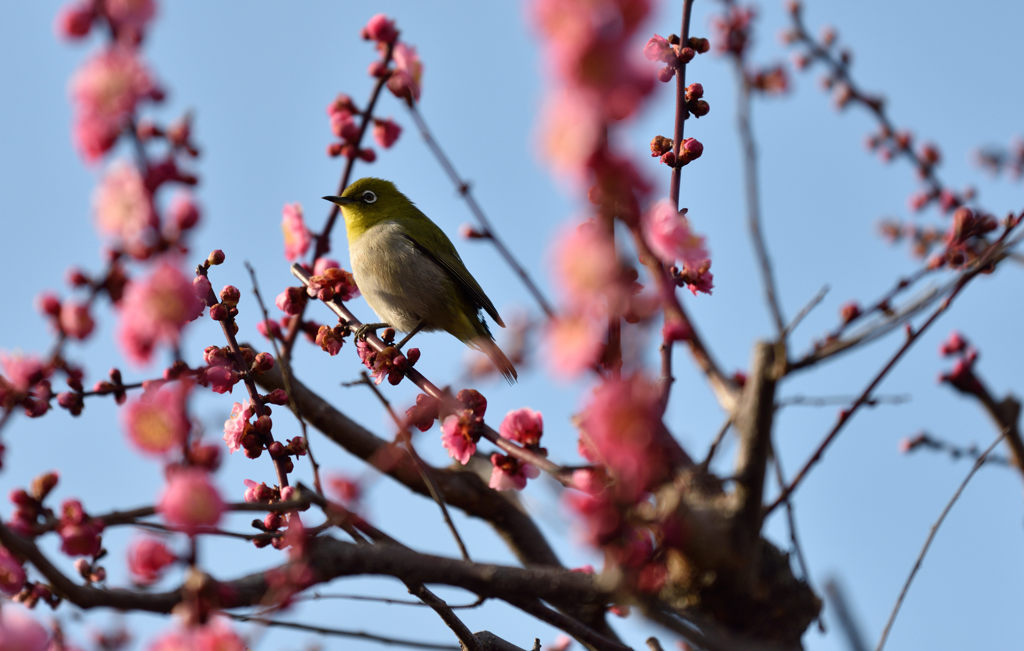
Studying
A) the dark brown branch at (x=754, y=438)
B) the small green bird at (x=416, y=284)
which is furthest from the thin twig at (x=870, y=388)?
the small green bird at (x=416, y=284)

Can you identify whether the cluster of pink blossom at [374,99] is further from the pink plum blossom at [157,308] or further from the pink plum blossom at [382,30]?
the pink plum blossom at [157,308]

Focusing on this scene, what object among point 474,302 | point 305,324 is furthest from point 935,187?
point 305,324

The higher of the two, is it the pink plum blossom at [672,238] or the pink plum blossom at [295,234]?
the pink plum blossom at [295,234]

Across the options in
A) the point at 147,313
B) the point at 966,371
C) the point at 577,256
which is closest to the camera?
the point at 577,256

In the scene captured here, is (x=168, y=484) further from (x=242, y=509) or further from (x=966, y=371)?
(x=966, y=371)

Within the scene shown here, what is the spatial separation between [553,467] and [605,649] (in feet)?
2.12

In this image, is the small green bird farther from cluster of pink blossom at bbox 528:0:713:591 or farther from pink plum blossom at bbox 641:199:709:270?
cluster of pink blossom at bbox 528:0:713:591

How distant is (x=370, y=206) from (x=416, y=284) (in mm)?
1072

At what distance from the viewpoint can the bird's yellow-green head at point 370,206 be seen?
6805mm

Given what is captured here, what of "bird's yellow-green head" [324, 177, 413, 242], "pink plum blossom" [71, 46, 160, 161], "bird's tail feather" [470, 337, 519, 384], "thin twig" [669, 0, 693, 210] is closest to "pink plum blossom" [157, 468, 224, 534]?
"pink plum blossom" [71, 46, 160, 161]

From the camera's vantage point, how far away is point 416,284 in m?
6.20

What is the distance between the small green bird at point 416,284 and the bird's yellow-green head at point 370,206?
10 cm

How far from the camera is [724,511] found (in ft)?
7.37

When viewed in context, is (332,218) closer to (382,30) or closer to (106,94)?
(382,30)
